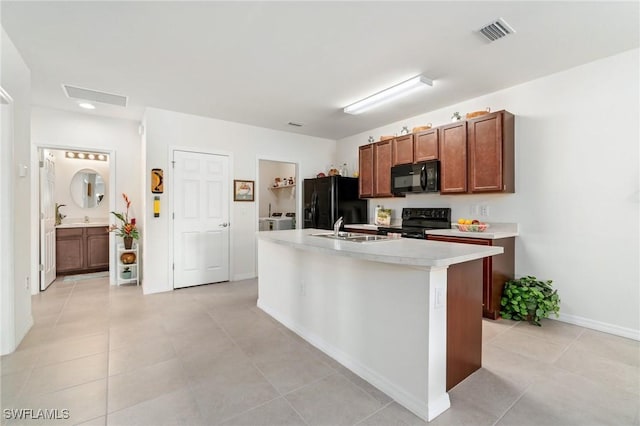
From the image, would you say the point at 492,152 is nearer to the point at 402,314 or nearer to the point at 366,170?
the point at 366,170

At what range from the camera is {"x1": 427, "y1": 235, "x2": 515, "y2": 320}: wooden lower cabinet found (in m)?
2.94

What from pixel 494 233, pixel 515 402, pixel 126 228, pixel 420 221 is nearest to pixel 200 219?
pixel 126 228

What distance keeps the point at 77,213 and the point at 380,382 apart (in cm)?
617

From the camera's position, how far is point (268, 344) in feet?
8.11

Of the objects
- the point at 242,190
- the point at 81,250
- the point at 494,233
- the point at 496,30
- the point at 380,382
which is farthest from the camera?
the point at 81,250

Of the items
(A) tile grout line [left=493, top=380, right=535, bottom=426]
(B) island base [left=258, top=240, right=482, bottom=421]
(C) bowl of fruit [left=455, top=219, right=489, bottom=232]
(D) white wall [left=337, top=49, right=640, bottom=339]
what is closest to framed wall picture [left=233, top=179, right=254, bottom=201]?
(B) island base [left=258, top=240, right=482, bottom=421]

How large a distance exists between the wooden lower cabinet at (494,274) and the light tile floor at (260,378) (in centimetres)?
17

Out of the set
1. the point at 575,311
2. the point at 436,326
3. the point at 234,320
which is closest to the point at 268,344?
the point at 234,320

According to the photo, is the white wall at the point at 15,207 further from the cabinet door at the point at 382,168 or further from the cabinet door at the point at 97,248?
the cabinet door at the point at 382,168

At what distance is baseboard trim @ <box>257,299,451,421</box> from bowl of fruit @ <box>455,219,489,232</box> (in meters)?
2.15

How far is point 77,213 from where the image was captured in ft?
17.6

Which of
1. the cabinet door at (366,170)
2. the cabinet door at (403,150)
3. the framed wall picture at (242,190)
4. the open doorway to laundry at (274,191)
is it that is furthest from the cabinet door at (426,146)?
the open doorway to laundry at (274,191)

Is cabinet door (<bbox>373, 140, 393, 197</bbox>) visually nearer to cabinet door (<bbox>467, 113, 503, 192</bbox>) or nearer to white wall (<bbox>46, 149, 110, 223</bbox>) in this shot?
cabinet door (<bbox>467, 113, 503, 192</bbox>)

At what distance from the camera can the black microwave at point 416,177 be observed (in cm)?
379
